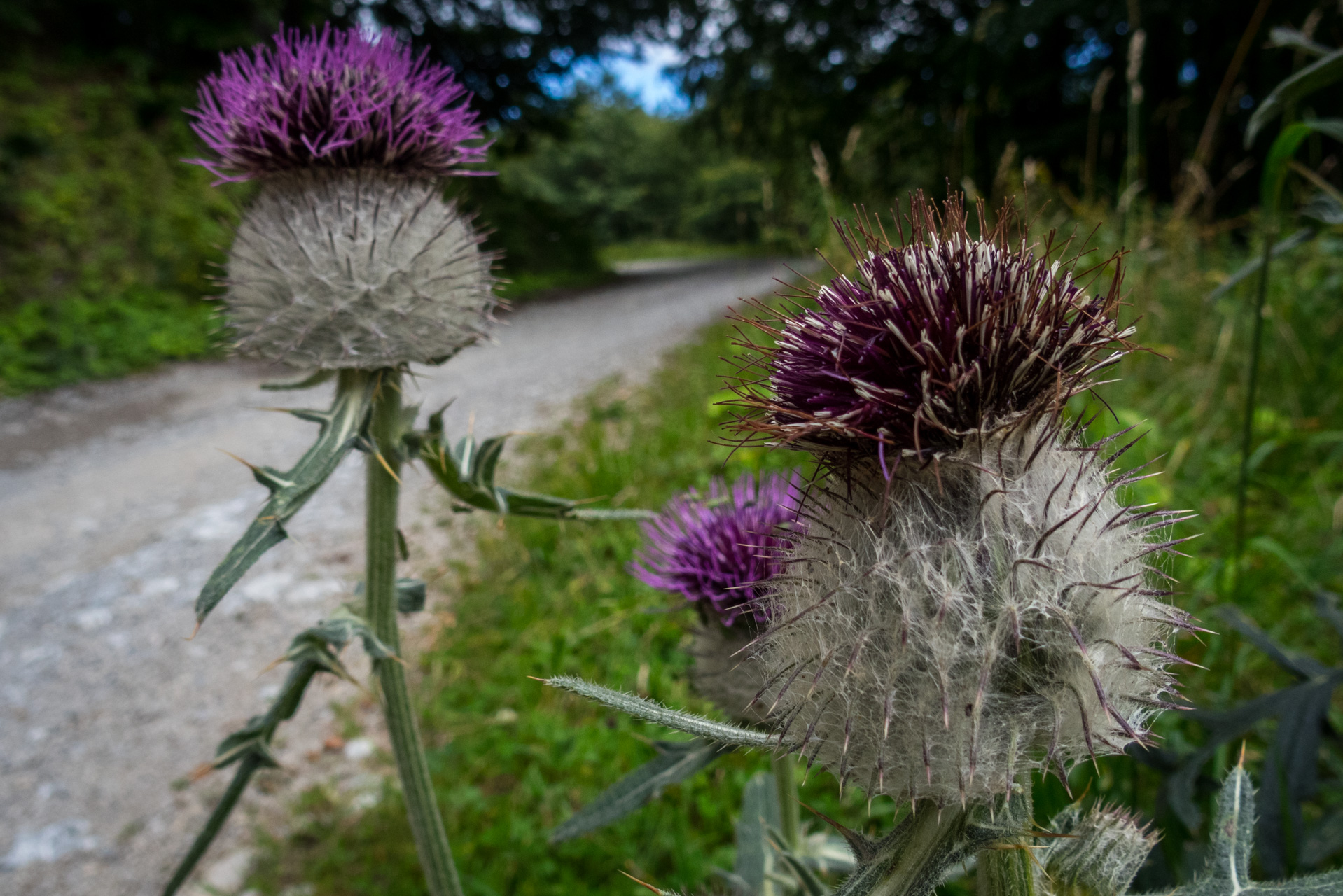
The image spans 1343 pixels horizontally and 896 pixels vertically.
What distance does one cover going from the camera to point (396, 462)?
6.42 ft

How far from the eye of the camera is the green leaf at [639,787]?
5.05 feet

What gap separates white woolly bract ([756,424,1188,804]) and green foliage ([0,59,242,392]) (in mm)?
10967

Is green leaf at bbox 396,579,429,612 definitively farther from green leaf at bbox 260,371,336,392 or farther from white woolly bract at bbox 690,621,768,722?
white woolly bract at bbox 690,621,768,722

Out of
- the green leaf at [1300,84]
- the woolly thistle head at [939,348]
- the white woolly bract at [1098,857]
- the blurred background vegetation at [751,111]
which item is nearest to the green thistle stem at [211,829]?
the woolly thistle head at [939,348]

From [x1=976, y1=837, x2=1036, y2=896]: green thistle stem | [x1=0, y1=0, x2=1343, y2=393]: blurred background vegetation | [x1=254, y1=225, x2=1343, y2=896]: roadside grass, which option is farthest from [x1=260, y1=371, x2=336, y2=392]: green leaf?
[x1=0, y1=0, x2=1343, y2=393]: blurred background vegetation

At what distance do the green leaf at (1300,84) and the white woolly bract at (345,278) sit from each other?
1835 millimetres

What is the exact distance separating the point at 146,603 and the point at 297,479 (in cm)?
386

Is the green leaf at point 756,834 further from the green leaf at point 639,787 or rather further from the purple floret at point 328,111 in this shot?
the purple floret at point 328,111

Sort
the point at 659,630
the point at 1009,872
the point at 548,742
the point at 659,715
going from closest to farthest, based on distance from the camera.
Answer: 1. the point at 659,715
2. the point at 1009,872
3. the point at 548,742
4. the point at 659,630

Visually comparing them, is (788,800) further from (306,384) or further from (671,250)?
(671,250)

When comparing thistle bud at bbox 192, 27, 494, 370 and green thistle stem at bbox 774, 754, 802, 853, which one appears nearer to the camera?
green thistle stem at bbox 774, 754, 802, 853

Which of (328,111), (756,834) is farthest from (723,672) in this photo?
(328,111)

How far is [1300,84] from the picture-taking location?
1.56 metres

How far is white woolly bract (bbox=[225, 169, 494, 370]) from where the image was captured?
191 centimetres
